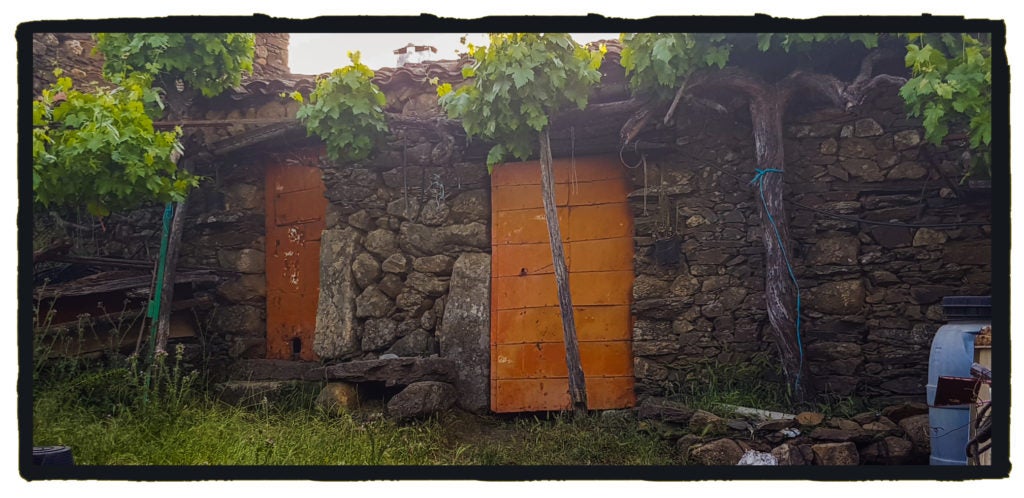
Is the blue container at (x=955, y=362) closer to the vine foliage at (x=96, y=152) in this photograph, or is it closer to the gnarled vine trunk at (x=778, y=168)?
the gnarled vine trunk at (x=778, y=168)

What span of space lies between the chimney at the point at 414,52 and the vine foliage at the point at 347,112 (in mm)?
501

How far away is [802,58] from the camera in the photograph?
5539 mm

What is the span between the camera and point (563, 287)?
5.77 meters

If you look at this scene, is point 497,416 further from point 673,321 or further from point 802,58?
point 802,58

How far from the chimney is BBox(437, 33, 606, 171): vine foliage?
1.00 metres

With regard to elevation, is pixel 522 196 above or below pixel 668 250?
above

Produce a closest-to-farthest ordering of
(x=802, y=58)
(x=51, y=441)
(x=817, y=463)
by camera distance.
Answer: (x=51, y=441)
(x=817, y=463)
(x=802, y=58)

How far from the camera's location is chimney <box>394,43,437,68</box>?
6832mm

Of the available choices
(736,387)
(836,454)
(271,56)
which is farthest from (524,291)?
(271,56)

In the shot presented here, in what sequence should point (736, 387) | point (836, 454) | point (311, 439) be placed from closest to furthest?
1. point (836, 454)
2. point (311, 439)
3. point (736, 387)

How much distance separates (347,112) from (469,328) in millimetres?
1718

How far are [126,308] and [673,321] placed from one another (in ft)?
11.9

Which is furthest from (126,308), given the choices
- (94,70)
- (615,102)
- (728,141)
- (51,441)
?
(728,141)

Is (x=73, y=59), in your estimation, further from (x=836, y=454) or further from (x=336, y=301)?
(x=836, y=454)
